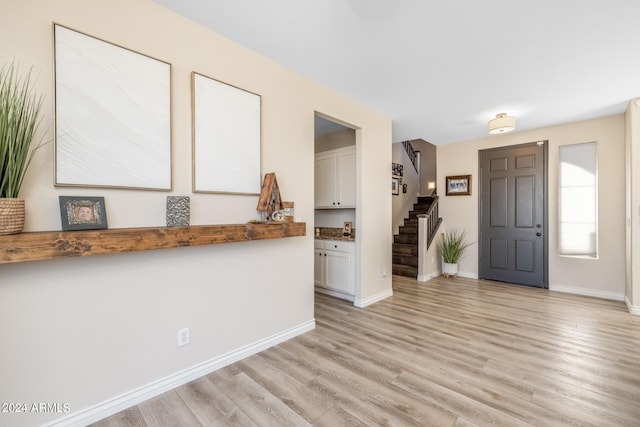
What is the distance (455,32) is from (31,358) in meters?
3.32

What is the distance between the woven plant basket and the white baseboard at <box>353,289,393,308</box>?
10.3 ft

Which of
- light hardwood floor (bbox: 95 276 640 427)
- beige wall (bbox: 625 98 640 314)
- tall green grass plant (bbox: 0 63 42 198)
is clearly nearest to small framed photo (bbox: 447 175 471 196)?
beige wall (bbox: 625 98 640 314)

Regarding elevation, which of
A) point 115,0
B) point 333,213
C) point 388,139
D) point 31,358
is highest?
point 115,0

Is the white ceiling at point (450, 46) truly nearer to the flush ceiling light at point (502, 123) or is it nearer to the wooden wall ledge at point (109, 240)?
the flush ceiling light at point (502, 123)

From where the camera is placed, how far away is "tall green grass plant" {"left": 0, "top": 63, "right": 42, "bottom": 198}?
4.22 ft

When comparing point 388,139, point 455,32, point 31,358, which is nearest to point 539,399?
point 455,32

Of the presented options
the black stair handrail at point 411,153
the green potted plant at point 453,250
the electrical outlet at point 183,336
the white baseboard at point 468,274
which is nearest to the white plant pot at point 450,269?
the green potted plant at point 453,250

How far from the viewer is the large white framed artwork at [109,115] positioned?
4.98ft

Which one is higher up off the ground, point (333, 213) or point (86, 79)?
point (86, 79)

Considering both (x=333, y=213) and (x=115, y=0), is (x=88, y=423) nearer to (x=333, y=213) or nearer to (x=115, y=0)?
(x=115, y=0)

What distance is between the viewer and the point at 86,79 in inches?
62.1

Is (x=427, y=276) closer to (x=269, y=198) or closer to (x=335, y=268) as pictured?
(x=335, y=268)

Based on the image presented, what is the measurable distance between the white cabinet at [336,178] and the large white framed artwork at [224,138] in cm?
175

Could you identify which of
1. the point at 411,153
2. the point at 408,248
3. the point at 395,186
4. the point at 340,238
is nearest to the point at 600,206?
the point at 408,248
